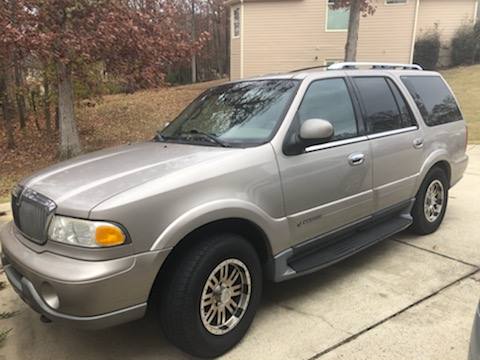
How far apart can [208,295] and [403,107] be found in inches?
112

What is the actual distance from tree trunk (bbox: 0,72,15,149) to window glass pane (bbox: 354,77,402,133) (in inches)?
387

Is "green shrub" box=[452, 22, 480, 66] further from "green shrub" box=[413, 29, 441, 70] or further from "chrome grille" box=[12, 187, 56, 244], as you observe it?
"chrome grille" box=[12, 187, 56, 244]

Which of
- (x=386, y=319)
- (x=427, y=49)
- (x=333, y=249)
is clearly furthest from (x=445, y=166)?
(x=427, y=49)

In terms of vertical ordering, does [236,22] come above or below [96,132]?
above

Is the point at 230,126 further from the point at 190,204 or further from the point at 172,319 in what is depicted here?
the point at 172,319


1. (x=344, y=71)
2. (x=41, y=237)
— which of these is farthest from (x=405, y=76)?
(x=41, y=237)

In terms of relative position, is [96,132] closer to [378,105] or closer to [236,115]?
[236,115]

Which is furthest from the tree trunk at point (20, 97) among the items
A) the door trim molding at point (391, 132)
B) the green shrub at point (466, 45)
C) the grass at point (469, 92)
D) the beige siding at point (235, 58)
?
the green shrub at point (466, 45)

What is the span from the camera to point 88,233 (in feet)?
8.25

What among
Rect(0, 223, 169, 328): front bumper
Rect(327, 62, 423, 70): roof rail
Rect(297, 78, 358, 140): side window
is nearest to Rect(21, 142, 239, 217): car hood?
Rect(0, 223, 169, 328): front bumper

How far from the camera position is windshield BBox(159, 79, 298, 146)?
3447 millimetres

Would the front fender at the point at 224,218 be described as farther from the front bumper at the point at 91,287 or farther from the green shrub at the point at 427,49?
the green shrub at the point at 427,49

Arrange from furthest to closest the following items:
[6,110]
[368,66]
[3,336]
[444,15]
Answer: [444,15]
[6,110]
[368,66]
[3,336]

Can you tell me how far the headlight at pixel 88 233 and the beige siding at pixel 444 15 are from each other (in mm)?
25088
